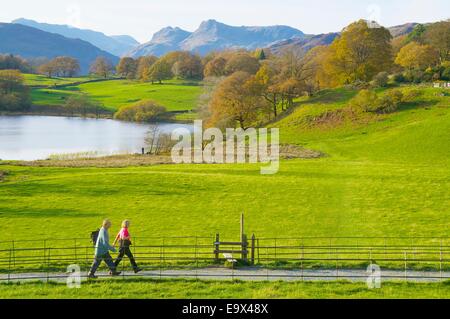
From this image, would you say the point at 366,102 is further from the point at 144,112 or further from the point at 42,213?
the point at 144,112

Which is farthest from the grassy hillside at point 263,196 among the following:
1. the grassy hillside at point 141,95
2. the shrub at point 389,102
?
the grassy hillside at point 141,95

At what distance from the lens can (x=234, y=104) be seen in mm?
94500

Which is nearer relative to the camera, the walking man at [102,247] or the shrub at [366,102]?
the walking man at [102,247]

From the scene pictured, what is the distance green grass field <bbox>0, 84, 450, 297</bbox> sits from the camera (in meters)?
37.6

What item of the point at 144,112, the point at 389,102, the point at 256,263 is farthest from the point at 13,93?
the point at 256,263

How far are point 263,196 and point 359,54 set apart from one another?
228 feet

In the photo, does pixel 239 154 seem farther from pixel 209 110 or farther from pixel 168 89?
pixel 168 89

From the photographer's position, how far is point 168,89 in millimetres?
186500

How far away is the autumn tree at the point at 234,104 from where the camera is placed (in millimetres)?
93625

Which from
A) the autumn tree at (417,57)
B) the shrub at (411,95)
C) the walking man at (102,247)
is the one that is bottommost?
the walking man at (102,247)

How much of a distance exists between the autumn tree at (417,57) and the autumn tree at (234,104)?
106 feet

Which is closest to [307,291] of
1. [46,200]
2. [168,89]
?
[46,200]

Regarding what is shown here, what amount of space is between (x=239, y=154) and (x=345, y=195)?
94.0ft

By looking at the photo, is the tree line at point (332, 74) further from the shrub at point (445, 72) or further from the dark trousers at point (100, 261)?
the dark trousers at point (100, 261)
